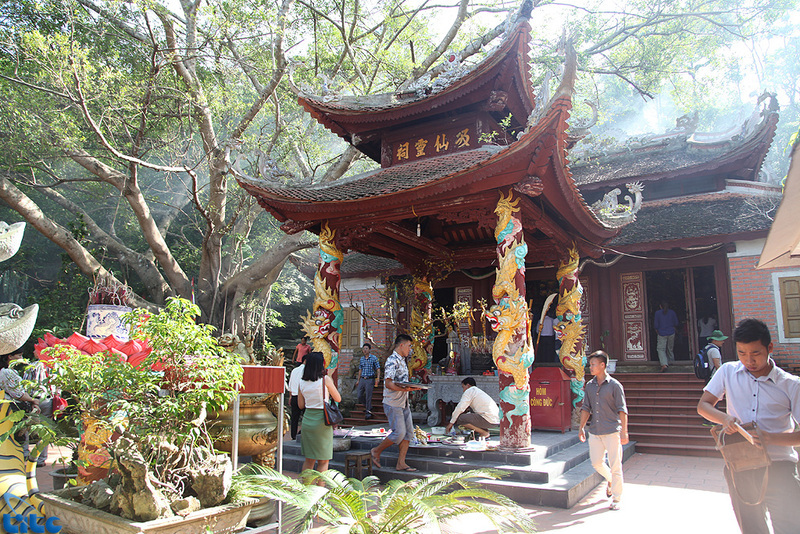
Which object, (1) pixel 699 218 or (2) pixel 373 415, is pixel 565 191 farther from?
(2) pixel 373 415

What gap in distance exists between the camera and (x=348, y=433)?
24.7 ft

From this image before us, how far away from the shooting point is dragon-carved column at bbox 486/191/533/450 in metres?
5.84

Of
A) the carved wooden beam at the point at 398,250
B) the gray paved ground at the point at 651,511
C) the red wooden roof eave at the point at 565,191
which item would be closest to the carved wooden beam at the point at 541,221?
the red wooden roof eave at the point at 565,191

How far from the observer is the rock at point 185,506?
96.9 inches

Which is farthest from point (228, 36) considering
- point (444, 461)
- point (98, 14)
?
point (444, 461)

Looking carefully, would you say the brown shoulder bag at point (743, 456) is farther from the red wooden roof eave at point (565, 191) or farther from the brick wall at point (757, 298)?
the brick wall at point (757, 298)

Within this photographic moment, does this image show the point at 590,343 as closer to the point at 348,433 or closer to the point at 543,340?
the point at 543,340

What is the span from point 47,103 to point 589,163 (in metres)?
12.6

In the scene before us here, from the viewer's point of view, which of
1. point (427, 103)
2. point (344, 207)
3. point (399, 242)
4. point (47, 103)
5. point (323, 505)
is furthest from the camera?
point (47, 103)

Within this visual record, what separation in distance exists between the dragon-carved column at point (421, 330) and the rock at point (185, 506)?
7.03m

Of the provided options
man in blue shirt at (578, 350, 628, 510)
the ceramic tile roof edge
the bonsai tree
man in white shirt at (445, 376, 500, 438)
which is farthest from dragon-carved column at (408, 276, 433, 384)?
the bonsai tree

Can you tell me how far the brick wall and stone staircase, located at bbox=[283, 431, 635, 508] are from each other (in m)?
5.40

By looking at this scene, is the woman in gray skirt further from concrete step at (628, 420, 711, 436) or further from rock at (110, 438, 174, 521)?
concrete step at (628, 420, 711, 436)

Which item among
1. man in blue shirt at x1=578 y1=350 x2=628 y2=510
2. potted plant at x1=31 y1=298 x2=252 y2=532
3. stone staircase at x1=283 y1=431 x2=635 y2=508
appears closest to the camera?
potted plant at x1=31 y1=298 x2=252 y2=532
